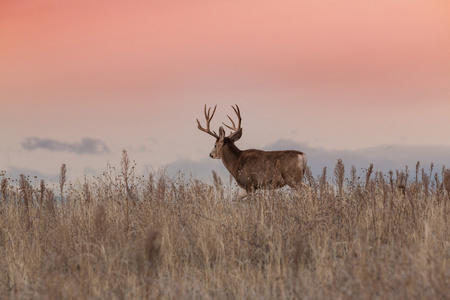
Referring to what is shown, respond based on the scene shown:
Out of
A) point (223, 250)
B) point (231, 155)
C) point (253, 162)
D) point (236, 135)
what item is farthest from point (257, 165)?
point (223, 250)

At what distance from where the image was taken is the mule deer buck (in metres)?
11.8

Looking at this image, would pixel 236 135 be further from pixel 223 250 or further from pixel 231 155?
pixel 223 250

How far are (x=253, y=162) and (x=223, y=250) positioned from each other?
23.0 ft

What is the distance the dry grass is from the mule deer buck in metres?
2.24

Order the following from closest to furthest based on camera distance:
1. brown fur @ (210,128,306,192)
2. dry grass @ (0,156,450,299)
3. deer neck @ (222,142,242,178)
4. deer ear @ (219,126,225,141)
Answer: dry grass @ (0,156,450,299) → brown fur @ (210,128,306,192) → deer ear @ (219,126,225,141) → deer neck @ (222,142,242,178)

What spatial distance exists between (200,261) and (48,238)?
2.50 m

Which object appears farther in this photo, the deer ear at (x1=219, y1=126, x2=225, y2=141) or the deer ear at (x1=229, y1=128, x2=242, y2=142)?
the deer ear at (x1=229, y1=128, x2=242, y2=142)

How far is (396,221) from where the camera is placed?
7.28m

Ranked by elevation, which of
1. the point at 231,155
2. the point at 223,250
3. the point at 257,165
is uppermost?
the point at 231,155

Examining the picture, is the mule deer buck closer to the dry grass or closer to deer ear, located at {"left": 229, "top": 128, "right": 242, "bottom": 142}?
deer ear, located at {"left": 229, "top": 128, "right": 242, "bottom": 142}

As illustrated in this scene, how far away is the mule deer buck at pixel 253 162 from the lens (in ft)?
38.9

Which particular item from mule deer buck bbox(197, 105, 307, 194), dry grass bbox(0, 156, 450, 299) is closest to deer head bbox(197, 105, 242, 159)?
mule deer buck bbox(197, 105, 307, 194)

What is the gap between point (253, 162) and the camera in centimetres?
1273

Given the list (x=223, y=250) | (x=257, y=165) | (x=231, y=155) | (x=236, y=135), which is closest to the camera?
(x=223, y=250)
